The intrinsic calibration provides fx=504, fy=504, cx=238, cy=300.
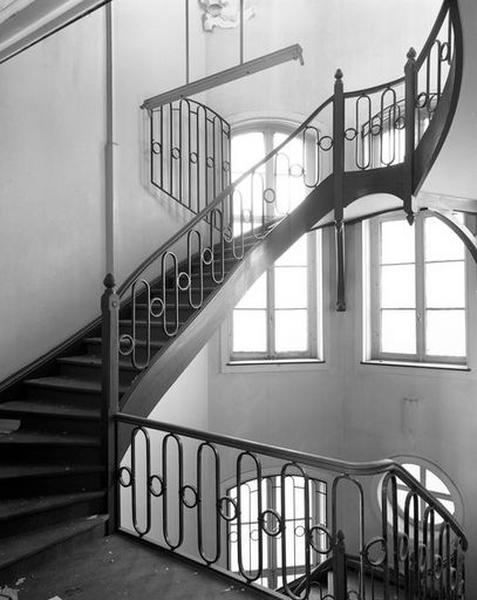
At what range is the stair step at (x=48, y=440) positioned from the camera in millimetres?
3090

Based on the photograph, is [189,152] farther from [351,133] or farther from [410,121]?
[410,121]

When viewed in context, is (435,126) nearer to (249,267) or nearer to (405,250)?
(249,267)

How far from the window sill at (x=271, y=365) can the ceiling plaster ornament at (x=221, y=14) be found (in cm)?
415

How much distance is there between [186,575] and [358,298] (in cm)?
454

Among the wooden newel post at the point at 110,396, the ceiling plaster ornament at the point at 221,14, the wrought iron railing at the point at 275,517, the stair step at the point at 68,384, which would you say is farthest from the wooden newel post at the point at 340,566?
the ceiling plaster ornament at the point at 221,14

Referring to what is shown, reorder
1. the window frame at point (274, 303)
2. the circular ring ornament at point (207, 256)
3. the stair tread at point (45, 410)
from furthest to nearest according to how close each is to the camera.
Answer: the window frame at point (274, 303), the circular ring ornament at point (207, 256), the stair tread at point (45, 410)

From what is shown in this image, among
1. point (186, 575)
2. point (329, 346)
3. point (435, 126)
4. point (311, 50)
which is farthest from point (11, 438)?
point (311, 50)

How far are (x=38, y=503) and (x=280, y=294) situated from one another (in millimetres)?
4355

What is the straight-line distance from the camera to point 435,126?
11.2 ft

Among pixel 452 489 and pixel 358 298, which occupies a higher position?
pixel 358 298

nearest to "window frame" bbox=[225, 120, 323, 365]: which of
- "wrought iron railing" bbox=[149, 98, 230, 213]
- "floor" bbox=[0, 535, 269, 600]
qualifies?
"wrought iron railing" bbox=[149, 98, 230, 213]

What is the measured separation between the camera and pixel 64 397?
3547 mm

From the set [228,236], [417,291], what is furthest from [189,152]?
[417,291]

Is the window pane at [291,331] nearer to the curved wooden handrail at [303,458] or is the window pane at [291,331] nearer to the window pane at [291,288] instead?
the window pane at [291,288]
